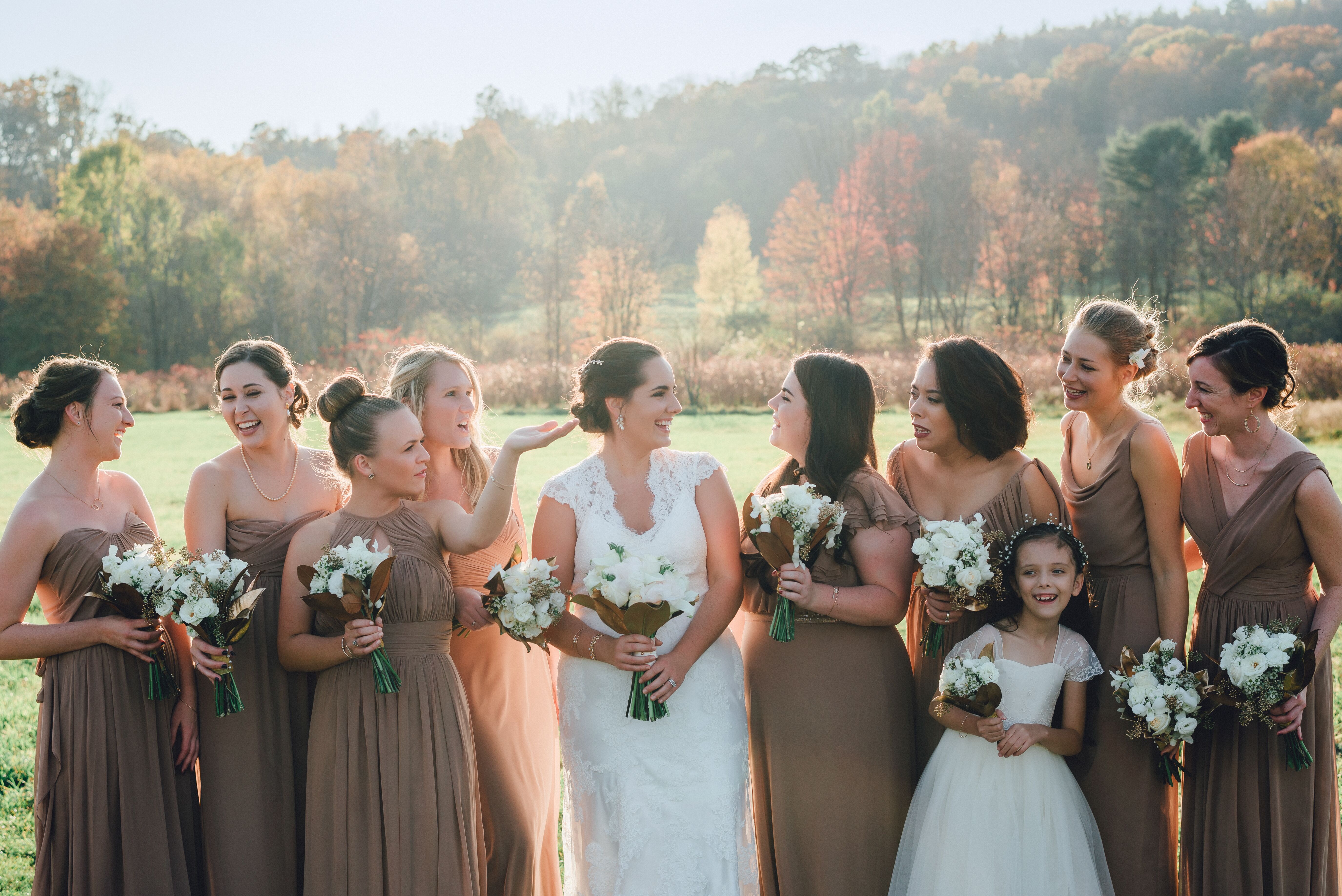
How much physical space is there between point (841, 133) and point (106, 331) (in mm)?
45526

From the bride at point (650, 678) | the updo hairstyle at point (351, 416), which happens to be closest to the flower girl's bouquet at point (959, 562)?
the bride at point (650, 678)

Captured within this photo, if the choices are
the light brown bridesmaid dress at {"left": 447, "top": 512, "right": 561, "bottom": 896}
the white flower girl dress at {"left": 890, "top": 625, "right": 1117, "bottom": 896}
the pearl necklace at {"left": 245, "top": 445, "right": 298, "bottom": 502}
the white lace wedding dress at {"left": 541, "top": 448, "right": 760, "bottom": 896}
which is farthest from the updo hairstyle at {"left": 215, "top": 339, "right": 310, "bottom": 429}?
the white flower girl dress at {"left": 890, "top": 625, "right": 1117, "bottom": 896}

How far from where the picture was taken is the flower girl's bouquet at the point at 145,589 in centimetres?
386

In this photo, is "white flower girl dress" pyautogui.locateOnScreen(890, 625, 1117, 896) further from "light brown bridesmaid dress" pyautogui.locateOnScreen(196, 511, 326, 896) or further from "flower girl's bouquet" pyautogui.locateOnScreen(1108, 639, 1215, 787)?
"light brown bridesmaid dress" pyautogui.locateOnScreen(196, 511, 326, 896)

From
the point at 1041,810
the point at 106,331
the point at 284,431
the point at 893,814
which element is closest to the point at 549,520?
the point at 284,431

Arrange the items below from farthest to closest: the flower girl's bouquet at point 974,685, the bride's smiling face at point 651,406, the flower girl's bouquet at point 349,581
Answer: the bride's smiling face at point 651,406 < the flower girl's bouquet at point 974,685 < the flower girl's bouquet at point 349,581

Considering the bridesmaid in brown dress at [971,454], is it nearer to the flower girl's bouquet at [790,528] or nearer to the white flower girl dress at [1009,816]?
the white flower girl dress at [1009,816]

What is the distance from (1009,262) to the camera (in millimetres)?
51719

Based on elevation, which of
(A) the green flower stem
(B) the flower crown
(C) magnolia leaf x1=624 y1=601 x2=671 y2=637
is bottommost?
(A) the green flower stem

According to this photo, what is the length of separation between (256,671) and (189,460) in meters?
21.1

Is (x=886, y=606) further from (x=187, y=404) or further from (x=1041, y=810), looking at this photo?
(x=187, y=404)

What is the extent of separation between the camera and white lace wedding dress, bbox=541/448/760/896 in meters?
4.11

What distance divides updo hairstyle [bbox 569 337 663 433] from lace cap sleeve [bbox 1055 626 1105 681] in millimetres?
2280

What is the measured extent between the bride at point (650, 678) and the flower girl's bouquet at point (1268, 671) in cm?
209
